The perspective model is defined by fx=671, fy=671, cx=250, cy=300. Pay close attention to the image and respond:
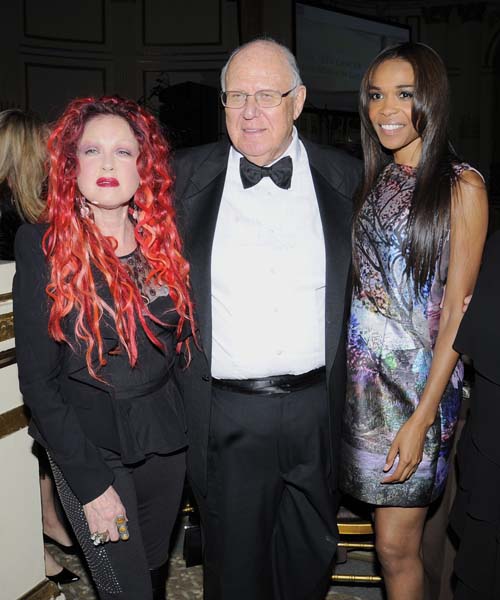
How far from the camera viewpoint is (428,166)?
182cm

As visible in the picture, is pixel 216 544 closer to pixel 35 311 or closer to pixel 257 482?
pixel 257 482

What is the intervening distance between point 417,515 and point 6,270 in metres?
1.38

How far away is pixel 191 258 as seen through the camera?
190 cm

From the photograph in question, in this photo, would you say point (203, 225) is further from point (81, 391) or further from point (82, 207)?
point (81, 391)

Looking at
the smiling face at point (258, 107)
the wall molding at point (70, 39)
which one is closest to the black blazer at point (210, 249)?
the smiling face at point (258, 107)

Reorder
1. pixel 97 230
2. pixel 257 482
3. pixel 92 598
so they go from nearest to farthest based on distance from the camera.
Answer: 1. pixel 97 230
2. pixel 257 482
3. pixel 92 598

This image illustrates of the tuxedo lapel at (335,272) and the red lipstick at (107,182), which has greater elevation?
the red lipstick at (107,182)

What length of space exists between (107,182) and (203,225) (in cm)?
34

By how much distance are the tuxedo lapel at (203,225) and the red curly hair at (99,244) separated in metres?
0.05

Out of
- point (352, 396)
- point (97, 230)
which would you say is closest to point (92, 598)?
point (352, 396)

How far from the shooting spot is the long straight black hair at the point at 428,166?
177 cm

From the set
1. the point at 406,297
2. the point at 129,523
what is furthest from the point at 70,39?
the point at 129,523

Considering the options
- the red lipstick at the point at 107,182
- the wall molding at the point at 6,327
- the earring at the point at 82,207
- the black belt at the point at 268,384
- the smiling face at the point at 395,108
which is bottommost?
the black belt at the point at 268,384

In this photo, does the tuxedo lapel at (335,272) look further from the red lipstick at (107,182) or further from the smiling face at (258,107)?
the red lipstick at (107,182)
